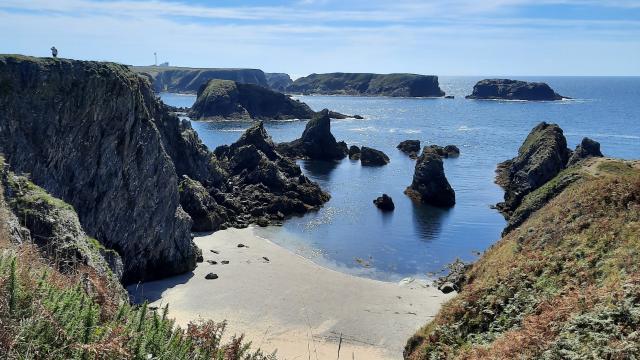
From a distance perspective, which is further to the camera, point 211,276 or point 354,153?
point 354,153

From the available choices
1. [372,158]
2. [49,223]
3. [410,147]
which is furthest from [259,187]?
[410,147]

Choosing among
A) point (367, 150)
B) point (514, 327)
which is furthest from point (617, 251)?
point (367, 150)

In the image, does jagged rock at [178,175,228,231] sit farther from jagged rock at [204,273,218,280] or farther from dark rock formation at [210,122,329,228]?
jagged rock at [204,273,218,280]

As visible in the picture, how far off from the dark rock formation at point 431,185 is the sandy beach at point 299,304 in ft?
102

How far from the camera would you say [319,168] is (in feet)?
347

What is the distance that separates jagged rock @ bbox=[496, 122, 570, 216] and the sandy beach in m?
33.4

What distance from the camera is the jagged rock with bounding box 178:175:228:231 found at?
5894 centimetres

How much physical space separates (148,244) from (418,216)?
125 feet

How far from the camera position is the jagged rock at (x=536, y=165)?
7311cm

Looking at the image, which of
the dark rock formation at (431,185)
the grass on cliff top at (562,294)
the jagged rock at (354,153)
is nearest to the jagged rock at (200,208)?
the dark rock formation at (431,185)

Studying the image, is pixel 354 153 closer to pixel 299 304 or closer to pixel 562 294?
pixel 299 304

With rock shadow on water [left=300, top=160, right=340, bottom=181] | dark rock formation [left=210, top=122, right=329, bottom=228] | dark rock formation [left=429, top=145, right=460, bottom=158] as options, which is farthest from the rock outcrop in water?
rock shadow on water [left=300, top=160, right=340, bottom=181]

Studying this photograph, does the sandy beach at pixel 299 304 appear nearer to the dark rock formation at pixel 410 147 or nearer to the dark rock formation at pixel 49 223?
the dark rock formation at pixel 49 223

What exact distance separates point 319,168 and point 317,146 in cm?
1253
